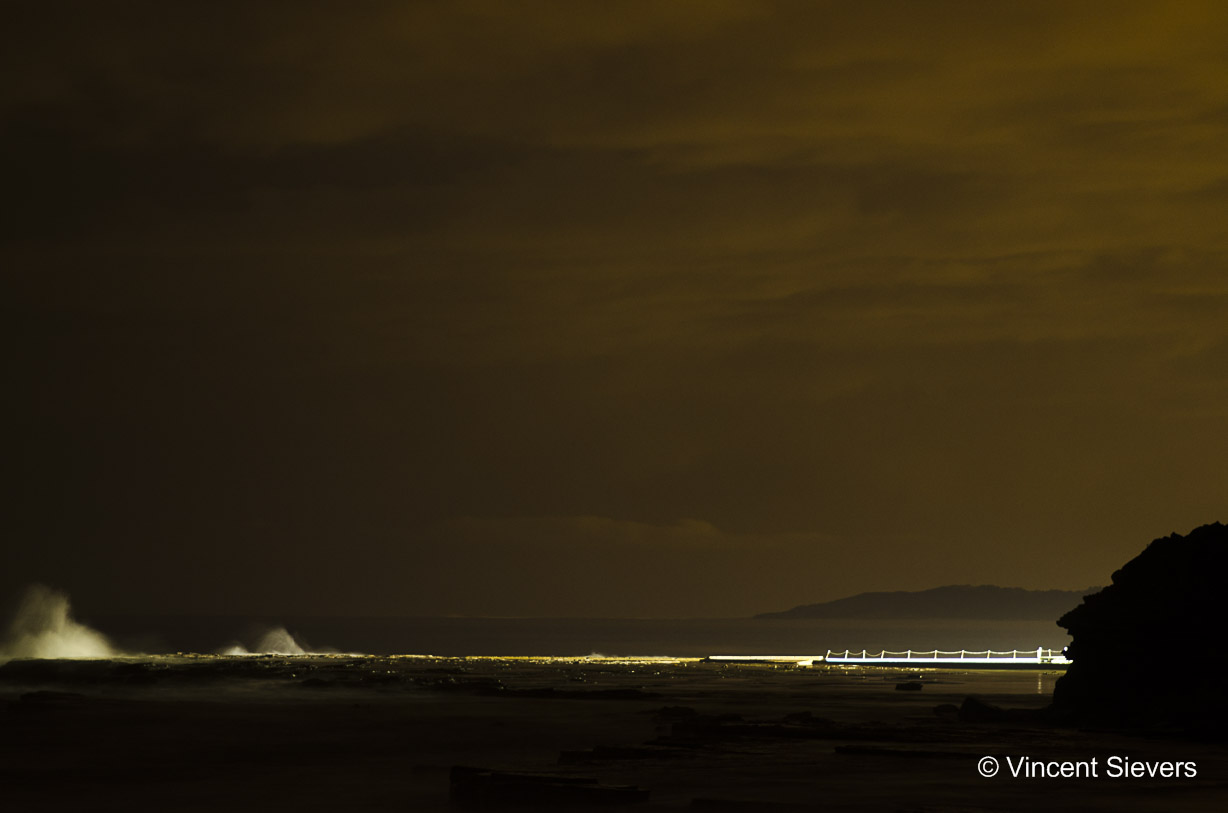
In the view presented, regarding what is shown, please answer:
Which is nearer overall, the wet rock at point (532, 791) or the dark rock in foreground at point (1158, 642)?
the wet rock at point (532, 791)

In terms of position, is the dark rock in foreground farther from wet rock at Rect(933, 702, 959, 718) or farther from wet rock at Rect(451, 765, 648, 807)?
wet rock at Rect(451, 765, 648, 807)

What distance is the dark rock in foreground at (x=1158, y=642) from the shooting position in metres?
44.7

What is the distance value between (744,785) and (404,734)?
878 inches

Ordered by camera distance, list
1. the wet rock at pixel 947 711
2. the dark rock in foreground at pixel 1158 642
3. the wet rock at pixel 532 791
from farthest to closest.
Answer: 1. the wet rock at pixel 947 711
2. the dark rock in foreground at pixel 1158 642
3. the wet rock at pixel 532 791

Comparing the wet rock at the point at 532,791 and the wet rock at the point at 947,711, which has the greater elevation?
the wet rock at the point at 947,711

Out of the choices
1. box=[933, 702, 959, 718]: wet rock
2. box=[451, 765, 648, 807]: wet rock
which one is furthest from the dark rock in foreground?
box=[451, 765, 648, 807]: wet rock

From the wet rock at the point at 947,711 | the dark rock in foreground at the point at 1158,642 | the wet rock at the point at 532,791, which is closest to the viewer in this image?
the wet rock at the point at 532,791

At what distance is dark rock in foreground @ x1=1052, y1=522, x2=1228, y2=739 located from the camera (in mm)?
44656

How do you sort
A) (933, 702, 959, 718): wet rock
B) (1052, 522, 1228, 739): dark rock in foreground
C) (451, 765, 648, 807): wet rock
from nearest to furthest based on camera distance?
(451, 765, 648, 807): wet rock → (1052, 522, 1228, 739): dark rock in foreground → (933, 702, 959, 718): wet rock

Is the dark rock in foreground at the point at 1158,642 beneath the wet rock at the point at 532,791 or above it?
above

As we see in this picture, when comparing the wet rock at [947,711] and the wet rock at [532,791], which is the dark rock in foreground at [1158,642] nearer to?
the wet rock at [947,711]

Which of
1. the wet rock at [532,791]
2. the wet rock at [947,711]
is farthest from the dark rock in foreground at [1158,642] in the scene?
the wet rock at [532,791]

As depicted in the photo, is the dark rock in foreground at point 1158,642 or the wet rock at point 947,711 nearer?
the dark rock in foreground at point 1158,642

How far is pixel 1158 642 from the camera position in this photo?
151 ft
